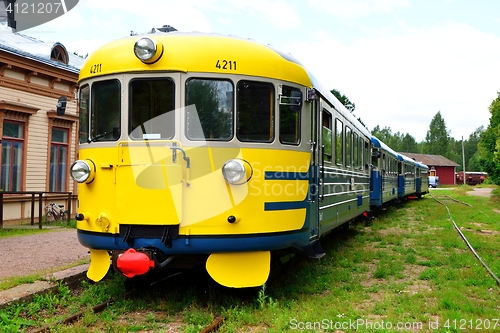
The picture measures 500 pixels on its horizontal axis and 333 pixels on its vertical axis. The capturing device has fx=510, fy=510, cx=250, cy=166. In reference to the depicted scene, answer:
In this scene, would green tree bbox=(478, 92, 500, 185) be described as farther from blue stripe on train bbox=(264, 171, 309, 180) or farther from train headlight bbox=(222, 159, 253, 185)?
train headlight bbox=(222, 159, 253, 185)

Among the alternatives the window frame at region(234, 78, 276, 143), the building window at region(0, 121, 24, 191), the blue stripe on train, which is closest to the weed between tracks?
the blue stripe on train

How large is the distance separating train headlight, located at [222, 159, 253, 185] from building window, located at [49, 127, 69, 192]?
1145 cm

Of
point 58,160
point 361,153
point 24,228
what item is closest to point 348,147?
point 361,153

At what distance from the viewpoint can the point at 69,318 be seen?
538 centimetres

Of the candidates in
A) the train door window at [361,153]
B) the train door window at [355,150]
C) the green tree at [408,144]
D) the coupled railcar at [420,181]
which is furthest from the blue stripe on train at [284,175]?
the green tree at [408,144]

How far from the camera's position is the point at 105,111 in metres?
6.05

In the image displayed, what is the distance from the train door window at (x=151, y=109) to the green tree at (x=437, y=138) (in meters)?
94.0

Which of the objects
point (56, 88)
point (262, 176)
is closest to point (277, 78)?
point (262, 176)

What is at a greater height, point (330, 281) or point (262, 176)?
point (262, 176)

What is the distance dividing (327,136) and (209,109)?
2.63 meters

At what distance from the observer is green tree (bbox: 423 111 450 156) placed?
9325 cm

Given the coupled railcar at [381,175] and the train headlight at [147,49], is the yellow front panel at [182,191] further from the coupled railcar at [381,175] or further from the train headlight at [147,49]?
the coupled railcar at [381,175]

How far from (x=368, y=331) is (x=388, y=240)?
23.4ft

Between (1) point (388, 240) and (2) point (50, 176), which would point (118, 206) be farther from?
(2) point (50, 176)
